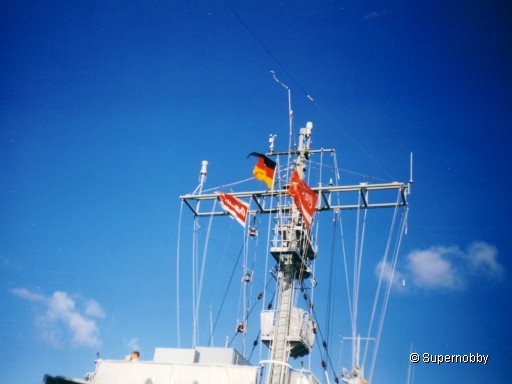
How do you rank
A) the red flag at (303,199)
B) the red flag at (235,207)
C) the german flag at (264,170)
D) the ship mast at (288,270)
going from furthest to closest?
the german flag at (264,170)
the red flag at (235,207)
the red flag at (303,199)
the ship mast at (288,270)

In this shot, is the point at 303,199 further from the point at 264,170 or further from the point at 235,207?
the point at 235,207

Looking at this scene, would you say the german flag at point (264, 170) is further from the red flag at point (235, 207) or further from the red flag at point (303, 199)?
the red flag at point (303, 199)

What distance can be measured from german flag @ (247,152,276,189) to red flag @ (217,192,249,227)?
3.48 ft

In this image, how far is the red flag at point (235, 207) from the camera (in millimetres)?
14727

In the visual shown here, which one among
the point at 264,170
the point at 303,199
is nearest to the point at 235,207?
the point at 264,170

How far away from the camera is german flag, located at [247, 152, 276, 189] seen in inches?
593

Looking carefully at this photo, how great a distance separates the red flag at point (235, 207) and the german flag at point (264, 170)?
1.06 metres

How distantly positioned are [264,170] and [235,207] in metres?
1.61

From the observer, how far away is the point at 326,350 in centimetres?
1434

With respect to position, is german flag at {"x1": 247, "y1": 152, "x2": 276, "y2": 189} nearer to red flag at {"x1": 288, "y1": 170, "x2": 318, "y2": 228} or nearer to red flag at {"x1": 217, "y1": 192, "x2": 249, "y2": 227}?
red flag at {"x1": 217, "y1": 192, "x2": 249, "y2": 227}

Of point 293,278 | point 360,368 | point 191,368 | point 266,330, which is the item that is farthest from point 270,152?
point 191,368

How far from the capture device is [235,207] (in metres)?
14.8

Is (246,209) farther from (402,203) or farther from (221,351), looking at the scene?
(221,351)

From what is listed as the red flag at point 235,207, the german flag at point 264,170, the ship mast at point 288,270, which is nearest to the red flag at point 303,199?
the ship mast at point 288,270
